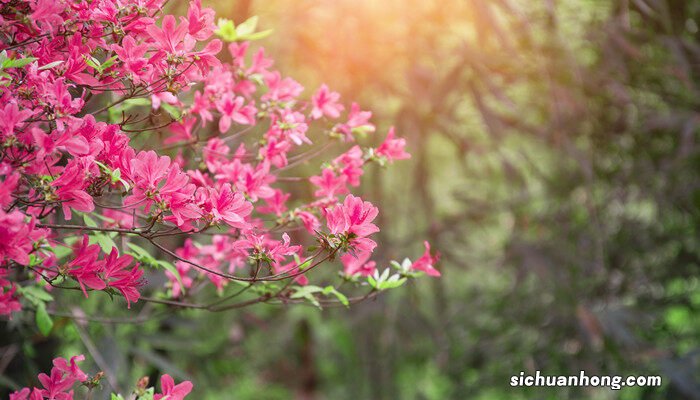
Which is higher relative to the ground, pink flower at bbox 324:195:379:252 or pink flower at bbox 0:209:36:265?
pink flower at bbox 324:195:379:252

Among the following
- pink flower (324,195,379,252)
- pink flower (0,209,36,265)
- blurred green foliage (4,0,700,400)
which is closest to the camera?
pink flower (0,209,36,265)

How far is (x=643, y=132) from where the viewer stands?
87.0 inches

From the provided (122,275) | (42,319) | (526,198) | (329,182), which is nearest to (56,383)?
(122,275)

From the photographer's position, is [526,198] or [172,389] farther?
[526,198]

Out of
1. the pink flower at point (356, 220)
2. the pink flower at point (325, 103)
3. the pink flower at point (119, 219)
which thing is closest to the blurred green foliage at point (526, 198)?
the pink flower at point (119, 219)

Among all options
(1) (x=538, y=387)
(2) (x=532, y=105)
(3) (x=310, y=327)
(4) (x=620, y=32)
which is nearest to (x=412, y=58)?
(4) (x=620, y=32)

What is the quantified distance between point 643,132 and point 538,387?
77 centimetres

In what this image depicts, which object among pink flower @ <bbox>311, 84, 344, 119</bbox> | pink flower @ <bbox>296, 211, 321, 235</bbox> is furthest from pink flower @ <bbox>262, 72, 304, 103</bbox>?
pink flower @ <bbox>296, 211, 321, 235</bbox>

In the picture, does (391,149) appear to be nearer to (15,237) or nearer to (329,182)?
(329,182)

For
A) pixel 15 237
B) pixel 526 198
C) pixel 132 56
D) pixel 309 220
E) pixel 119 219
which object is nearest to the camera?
pixel 15 237

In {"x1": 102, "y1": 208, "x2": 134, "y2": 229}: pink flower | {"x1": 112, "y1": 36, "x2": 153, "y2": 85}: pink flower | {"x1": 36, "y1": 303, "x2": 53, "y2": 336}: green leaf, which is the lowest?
{"x1": 36, "y1": 303, "x2": 53, "y2": 336}: green leaf

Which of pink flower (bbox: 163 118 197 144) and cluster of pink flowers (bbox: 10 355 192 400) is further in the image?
pink flower (bbox: 163 118 197 144)

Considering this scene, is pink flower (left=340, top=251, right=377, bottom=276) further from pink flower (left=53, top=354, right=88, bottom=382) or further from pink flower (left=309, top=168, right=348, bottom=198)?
pink flower (left=53, top=354, right=88, bottom=382)

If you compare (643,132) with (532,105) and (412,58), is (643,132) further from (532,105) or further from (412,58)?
(412,58)
